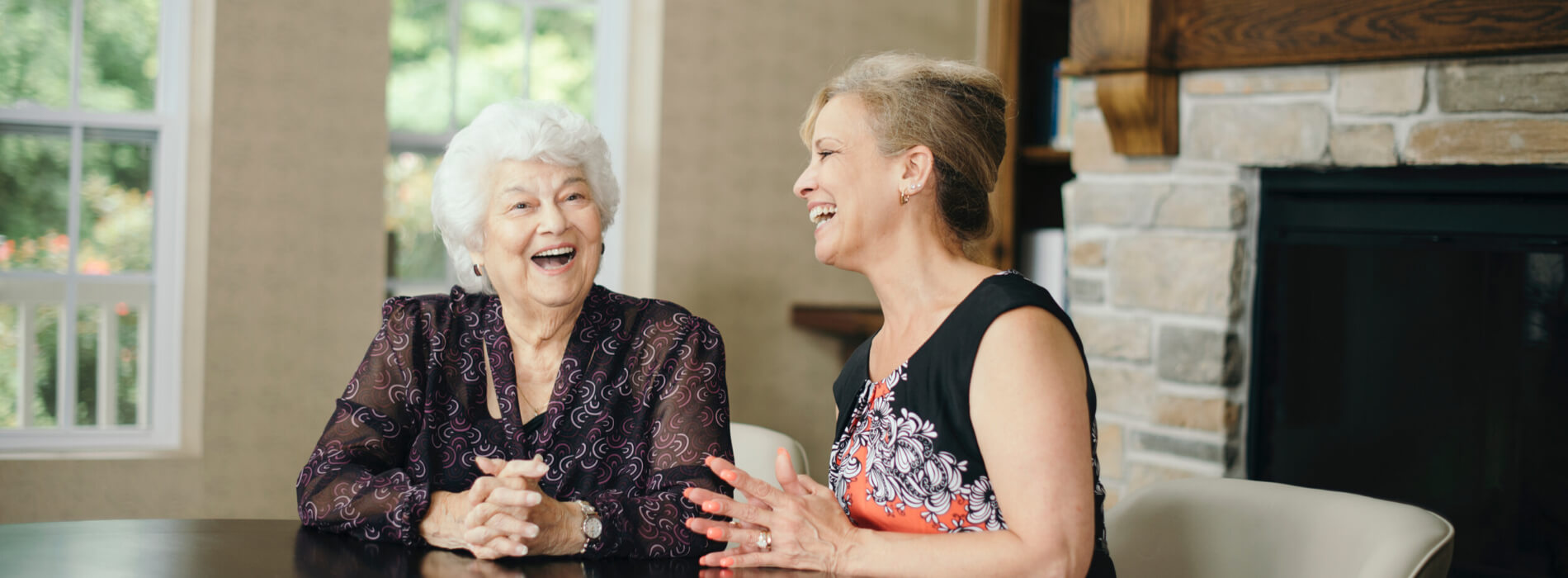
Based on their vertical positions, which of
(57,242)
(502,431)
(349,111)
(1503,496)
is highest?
(349,111)

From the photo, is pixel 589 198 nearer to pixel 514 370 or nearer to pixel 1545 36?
pixel 514 370

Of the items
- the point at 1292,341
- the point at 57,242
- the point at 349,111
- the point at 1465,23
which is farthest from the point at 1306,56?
the point at 57,242

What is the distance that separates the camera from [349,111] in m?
3.35

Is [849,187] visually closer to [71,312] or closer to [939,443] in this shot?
[939,443]

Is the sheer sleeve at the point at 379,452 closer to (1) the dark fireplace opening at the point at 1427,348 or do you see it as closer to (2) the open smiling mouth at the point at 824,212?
(2) the open smiling mouth at the point at 824,212

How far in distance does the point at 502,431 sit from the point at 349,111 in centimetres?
207

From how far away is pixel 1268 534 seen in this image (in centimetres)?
145

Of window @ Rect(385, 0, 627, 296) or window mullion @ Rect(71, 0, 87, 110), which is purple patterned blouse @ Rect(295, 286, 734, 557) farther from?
window mullion @ Rect(71, 0, 87, 110)

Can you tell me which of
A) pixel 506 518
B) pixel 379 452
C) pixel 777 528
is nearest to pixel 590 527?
pixel 506 518

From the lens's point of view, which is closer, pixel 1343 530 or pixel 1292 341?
pixel 1343 530

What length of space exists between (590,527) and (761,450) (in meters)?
0.55

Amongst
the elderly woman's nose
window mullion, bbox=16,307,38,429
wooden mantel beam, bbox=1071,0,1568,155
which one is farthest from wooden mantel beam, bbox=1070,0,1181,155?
window mullion, bbox=16,307,38,429

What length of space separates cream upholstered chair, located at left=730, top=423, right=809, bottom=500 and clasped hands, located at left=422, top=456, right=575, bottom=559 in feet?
1.79

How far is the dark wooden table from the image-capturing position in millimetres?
1250
